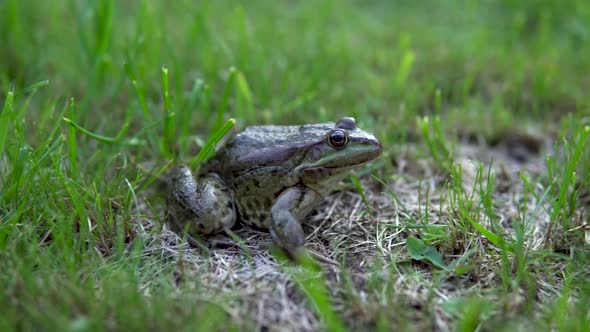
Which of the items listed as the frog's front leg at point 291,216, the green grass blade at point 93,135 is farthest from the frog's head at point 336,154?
the green grass blade at point 93,135

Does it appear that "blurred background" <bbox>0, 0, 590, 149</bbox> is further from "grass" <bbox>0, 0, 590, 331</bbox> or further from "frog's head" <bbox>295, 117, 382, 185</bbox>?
"frog's head" <bbox>295, 117, 382, 185</bbox>

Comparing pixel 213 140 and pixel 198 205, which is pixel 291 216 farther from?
pixel 213 140

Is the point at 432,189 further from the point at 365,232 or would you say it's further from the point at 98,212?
the point at 98,212

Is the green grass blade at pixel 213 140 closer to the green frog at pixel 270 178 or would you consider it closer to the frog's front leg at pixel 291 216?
the green frog at pixel 270 178

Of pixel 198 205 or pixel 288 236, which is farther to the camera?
pixel 198 205

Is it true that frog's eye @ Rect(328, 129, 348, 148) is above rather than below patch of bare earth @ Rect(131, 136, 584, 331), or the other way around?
above

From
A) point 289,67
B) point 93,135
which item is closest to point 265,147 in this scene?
point 93,135

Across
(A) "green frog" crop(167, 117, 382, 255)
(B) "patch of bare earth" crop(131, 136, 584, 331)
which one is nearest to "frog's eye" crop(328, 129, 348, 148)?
(A) "green frog" crop(167, 117, 382, 255)
